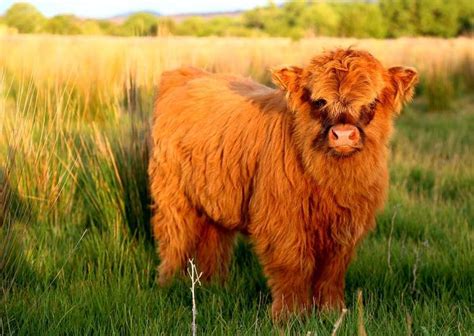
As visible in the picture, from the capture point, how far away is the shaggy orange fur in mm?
3279

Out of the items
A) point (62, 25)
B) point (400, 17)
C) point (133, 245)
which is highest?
point (62, 25)

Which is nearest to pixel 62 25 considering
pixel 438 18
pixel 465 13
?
pixel 438 18

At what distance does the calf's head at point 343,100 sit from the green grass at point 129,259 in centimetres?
Answer: 77

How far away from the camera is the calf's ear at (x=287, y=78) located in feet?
11.2

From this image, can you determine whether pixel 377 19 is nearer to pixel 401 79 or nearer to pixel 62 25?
pixel 62 25

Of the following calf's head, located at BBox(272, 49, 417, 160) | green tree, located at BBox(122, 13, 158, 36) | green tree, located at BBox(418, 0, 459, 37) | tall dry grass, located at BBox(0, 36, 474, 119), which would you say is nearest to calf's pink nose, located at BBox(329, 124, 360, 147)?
calf's head, located at BBox(272, 49, 417, 160)

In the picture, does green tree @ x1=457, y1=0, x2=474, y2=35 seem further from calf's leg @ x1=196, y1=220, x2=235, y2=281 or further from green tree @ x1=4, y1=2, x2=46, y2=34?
calf's leg @ x1=196, y1=220, x2=235, y2=281

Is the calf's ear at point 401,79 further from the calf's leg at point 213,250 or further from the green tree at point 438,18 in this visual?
the green tree at point 438,18

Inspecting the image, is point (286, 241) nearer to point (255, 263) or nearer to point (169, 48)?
point (255, 263)

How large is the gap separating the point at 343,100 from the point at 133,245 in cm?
196

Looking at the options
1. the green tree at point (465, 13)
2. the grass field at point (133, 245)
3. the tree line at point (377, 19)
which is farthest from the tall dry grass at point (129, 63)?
the green tree at point (465, 13)

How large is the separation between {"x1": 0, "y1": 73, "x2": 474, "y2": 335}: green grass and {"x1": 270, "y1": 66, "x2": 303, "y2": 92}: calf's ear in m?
1.10

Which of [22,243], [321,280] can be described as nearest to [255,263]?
[321,280]

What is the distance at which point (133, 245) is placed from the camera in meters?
4.55
